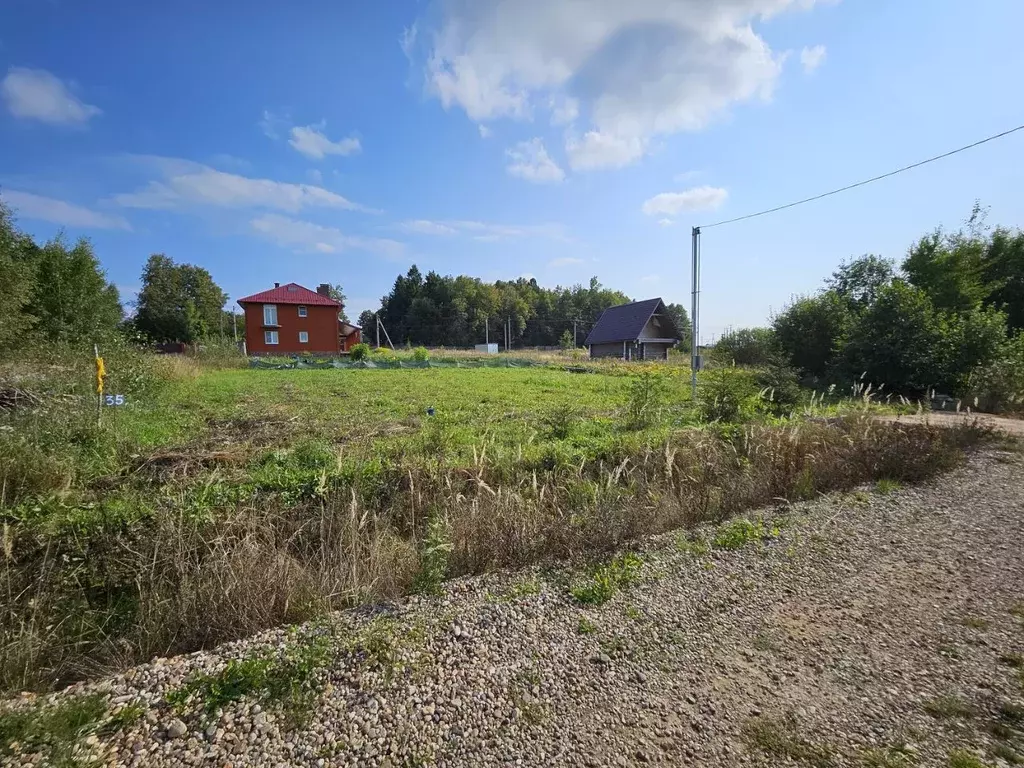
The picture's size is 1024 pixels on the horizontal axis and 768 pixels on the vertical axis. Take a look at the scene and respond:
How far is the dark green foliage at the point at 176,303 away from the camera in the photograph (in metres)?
54.0

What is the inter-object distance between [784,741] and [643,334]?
41203mm

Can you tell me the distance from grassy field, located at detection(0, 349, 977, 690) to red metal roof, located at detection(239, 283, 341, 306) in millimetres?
36178

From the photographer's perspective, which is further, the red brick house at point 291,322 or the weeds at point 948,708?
the red brick house at point 291,322

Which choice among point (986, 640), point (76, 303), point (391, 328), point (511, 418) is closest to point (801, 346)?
point (511, 418)

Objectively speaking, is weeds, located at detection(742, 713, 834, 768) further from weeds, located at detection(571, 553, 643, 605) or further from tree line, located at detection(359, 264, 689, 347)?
tree line, located at detection(359, 264, 689, 347)

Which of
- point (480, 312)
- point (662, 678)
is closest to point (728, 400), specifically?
point (662, 678)

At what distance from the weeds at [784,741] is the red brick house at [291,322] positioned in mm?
45422

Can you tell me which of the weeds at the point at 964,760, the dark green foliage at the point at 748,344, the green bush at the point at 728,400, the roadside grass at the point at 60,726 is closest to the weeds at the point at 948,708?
the weeds at the point at 964,760

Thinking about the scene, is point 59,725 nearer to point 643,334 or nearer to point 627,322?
point 643,334

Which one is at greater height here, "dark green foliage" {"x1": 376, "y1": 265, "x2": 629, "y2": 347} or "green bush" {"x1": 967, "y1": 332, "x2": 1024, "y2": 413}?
"dark green foliage" {"x1": 376, "y1": 265, "x2": 629, "y2": 347}

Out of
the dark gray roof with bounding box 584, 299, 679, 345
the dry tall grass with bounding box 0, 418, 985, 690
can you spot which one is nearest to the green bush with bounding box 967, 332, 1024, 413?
the dry tall grass with bounding box 0, 418, 985, 690

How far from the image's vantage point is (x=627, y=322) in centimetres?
4384

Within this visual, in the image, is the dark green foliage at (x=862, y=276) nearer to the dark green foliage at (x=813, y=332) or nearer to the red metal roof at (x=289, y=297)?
the dark green foliage at (x=813, y=332)

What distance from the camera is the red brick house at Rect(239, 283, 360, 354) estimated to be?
42.0m
